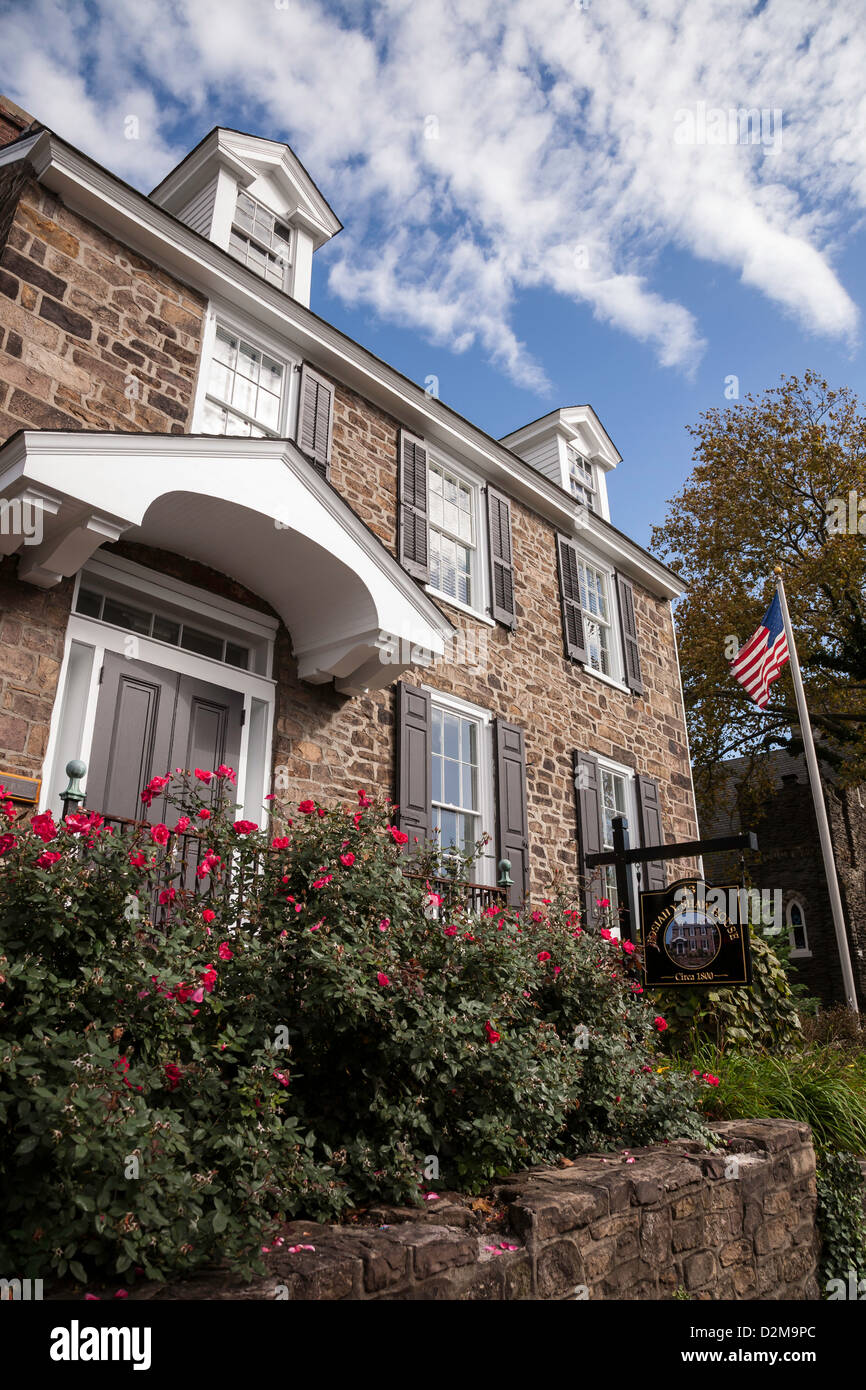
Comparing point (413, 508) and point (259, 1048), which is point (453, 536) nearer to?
point (413, 508)

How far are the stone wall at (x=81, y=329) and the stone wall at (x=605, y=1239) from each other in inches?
194

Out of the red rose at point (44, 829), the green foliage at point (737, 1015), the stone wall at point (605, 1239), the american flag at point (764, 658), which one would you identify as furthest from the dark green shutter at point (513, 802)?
the red rose at point (44, 829)

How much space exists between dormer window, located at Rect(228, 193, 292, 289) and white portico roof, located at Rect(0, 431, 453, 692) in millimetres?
3384

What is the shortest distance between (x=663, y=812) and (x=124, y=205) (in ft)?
28.3

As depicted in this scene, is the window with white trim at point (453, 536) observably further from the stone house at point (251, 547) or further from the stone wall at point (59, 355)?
the stone wall at point (59, 355)

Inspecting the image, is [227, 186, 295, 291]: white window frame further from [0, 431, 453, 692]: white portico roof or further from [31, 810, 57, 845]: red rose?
[31, 810, 57, 845]: red rose

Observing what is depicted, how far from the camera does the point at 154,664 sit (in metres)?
6.32

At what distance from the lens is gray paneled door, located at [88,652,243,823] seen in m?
5.85

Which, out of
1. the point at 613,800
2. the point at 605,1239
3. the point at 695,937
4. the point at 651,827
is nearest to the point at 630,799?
the point at 613,800

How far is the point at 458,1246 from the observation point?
2.81 meters

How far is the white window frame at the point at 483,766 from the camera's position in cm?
814
